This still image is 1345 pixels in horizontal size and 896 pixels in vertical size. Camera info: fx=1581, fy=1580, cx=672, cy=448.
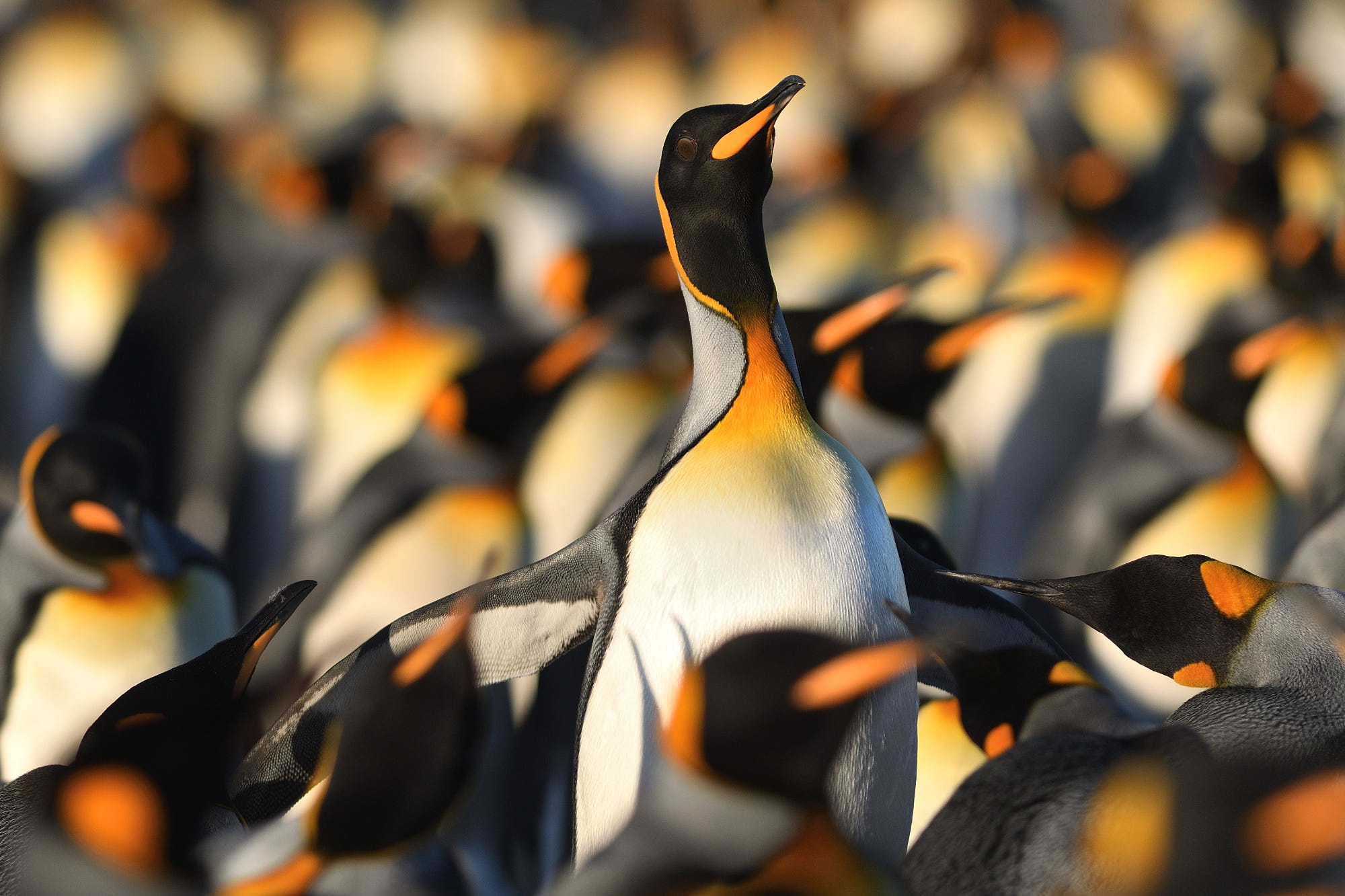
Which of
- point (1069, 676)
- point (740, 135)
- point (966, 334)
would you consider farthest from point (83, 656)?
point (966, 334)

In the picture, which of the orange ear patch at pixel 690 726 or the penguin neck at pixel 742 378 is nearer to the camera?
the orange ear patch at pixel 690 726

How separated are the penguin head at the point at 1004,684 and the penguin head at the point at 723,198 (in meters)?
0.50

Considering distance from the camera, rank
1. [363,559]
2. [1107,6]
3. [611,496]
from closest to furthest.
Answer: [363,559] → [611,496] → [1107,6]

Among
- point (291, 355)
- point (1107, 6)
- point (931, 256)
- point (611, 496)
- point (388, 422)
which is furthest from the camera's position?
point (1107, 6)

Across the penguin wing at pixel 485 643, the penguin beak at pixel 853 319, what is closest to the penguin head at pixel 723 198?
the penguin wing at pixel 485 643

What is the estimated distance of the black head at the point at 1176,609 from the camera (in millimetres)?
1705

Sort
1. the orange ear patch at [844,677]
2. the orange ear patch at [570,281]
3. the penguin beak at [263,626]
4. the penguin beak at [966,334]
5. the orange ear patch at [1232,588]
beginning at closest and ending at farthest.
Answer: the orange ear patch at [844,677] → the orange ear patch at [1232,588] → the penguin beak at [263,626] → the penguin beak at [966,334] → the orange ear patch at [570,281]

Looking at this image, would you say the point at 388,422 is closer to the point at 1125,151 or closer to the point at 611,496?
the point at 611,496

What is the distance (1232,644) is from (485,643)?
0.86m

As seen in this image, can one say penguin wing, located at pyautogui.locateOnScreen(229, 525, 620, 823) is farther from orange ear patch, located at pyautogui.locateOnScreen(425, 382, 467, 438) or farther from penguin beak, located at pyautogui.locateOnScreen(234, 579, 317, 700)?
orange ear patch, located at pyautogui.locateOnScreen(425, 382, 467, 438)

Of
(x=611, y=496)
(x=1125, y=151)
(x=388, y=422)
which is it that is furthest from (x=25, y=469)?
(x=1125, y=151)

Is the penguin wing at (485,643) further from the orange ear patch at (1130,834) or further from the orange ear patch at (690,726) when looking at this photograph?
the orange ear patch at (1130,834)

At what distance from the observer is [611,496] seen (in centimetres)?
309

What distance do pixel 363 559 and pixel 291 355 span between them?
6.45 ft
